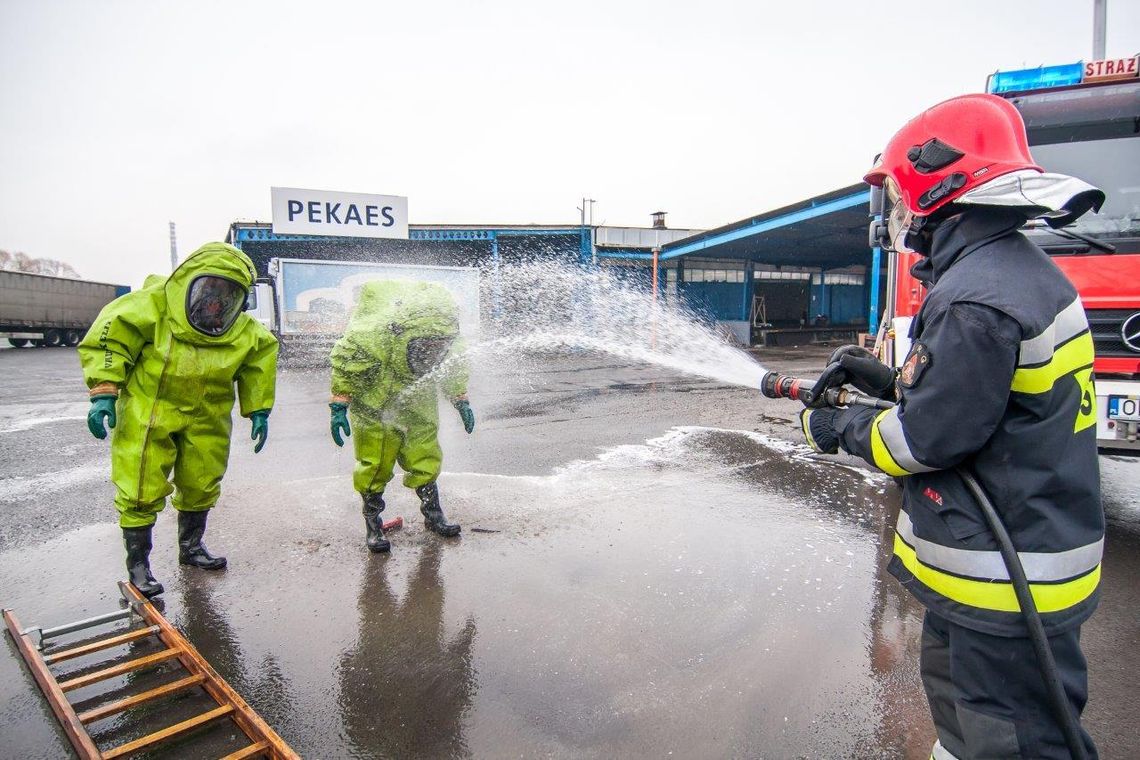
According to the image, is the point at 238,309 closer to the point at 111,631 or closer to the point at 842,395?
the point at 111,631

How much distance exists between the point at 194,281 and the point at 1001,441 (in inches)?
145

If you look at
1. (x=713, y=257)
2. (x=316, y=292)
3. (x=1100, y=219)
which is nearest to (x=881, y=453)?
(x=1100, y=219)

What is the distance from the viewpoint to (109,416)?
3.33 m

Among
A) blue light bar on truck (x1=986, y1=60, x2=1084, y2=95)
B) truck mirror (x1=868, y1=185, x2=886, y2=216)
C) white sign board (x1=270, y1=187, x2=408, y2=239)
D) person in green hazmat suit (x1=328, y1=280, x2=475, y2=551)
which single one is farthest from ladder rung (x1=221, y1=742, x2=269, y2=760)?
white sign board (x1=270, y1=187, x2=408, y2=239)

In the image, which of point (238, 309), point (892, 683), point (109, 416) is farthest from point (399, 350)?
point (892, 683)

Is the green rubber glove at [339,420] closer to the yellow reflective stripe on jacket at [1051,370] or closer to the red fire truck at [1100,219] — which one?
the yellow reflective stripe on jacket at [1051,370]

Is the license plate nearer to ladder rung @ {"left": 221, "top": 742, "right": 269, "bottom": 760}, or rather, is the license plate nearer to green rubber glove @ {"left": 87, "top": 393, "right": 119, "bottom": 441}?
ladder rung @ {"left": 221, "top": 742, "right": 269, "bottom": 760}

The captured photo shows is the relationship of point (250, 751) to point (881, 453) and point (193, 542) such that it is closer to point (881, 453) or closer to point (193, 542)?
point (193, 542)

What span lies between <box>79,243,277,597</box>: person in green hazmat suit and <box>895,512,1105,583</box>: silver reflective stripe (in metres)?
3.55

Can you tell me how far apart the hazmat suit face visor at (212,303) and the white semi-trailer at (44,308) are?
1214 inches

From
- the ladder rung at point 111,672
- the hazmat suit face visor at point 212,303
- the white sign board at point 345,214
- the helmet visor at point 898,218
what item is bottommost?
the ladder rung at point 111,672

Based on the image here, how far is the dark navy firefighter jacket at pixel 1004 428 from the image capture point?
1488 millimetres

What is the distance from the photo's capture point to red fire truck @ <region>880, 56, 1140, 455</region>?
3934 millimetres

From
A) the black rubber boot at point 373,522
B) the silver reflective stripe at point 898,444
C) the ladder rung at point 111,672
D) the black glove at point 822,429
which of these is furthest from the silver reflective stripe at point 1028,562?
the black rubber boot at point 373,522
